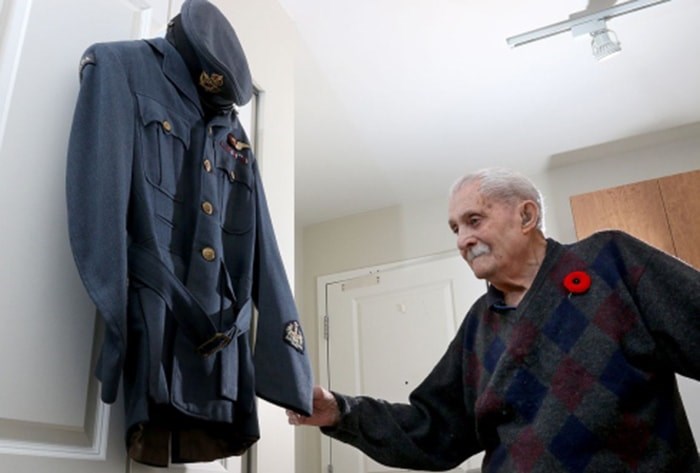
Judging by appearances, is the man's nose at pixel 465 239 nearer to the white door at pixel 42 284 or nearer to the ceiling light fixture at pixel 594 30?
the white door at pixel 42 284

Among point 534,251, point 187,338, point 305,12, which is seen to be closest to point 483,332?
point 534,251

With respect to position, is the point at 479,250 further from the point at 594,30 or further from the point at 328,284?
the point at 328,284

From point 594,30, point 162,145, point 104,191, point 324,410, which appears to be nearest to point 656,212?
point 594,30

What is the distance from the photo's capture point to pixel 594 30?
7.54ft

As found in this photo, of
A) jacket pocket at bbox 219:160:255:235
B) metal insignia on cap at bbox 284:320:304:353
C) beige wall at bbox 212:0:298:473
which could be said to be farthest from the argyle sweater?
jacket pocket at bbox 219:160:255:235

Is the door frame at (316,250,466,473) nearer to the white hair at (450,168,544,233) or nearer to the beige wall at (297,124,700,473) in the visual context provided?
the beige wall at (297,124,700,473)

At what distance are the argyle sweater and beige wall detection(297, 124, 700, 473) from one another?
2.01 m

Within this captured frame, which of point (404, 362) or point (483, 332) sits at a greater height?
point (404, 362)

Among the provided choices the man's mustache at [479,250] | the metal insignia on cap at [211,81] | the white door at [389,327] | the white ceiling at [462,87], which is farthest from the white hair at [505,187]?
the white door at [389,327]

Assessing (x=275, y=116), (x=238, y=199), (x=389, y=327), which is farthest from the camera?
(x=389, y=327)

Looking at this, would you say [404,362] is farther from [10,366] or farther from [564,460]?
[10,366]

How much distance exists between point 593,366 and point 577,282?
17cm

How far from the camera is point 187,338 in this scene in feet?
3.52

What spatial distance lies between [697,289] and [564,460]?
40cm
